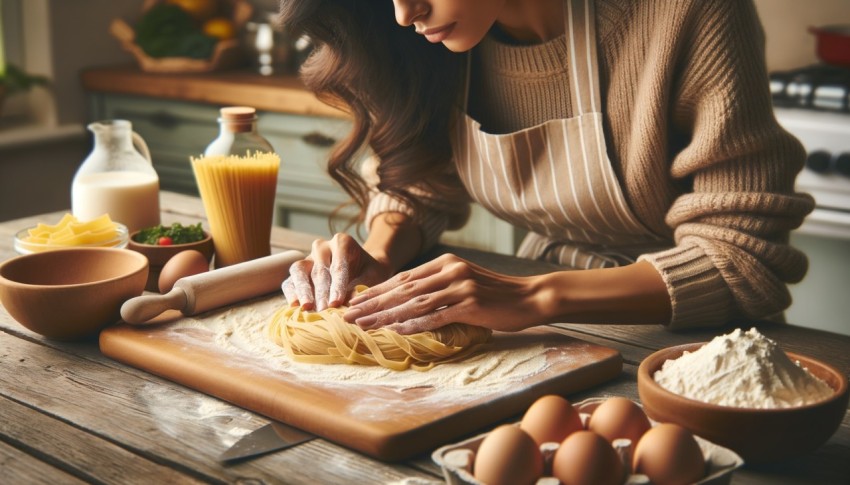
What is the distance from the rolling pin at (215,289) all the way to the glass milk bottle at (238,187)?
0.40ft

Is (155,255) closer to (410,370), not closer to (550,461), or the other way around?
(410,370)

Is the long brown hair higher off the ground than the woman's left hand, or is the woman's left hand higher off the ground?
the long brown hair

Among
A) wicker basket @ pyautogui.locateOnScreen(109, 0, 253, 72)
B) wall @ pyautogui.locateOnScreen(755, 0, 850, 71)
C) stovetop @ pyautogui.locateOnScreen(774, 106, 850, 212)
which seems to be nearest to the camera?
stovetop @ pyautogui.locateOnScreen(774, 106, 850, 212)

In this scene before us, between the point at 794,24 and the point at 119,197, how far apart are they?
2337 mm

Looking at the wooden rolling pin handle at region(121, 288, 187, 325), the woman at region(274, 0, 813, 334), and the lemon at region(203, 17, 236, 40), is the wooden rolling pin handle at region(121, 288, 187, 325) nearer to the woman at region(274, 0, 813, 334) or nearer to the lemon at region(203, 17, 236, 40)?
the woman at region(274, 0, 813, 334)

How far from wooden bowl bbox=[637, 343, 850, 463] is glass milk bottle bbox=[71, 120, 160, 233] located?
45.8 inches

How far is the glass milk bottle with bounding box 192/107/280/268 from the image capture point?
1.71m

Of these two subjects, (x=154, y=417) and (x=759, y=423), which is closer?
(x=759, y=423)

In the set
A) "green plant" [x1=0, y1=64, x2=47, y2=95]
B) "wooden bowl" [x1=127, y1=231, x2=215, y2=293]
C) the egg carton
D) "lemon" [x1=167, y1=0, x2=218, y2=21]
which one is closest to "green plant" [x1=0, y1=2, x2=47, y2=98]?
"green plant" [x1=0, y1=64, x2=47, y2=95]

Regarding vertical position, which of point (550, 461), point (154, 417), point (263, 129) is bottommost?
point (263, 129)

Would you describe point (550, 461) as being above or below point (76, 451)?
above

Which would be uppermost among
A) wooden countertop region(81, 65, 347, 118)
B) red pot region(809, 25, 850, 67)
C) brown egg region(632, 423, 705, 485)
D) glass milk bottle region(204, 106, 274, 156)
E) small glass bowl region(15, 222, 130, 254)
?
red pot region(809, 25, 850, 67)

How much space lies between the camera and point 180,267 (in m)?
1.58

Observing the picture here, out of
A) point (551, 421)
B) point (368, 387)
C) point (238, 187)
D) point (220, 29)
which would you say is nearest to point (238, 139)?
point (238, 187)
